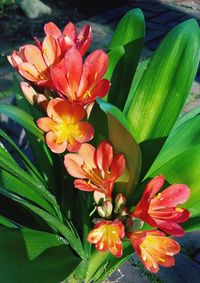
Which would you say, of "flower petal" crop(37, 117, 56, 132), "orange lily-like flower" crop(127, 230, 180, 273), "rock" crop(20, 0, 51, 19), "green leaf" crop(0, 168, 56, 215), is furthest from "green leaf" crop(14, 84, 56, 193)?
"rock" crop(20, 0, 51, 19)

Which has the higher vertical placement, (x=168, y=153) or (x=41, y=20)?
(x=168, y=153)

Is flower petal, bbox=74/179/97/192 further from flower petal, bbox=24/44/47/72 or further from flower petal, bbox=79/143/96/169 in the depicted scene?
flower petal, bbox=24/44/47/72

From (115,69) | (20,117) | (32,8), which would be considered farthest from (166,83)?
(32,8)

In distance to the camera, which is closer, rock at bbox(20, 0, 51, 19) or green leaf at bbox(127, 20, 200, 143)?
green leaf at bbox(127, 20, 200, 143)

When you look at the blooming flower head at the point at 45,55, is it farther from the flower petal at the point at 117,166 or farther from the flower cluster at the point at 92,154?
the flower petal at the point at 117,166

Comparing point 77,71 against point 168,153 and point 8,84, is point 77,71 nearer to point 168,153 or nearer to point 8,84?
point 168,153

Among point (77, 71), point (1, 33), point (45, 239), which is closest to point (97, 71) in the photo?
point (77, 71)
